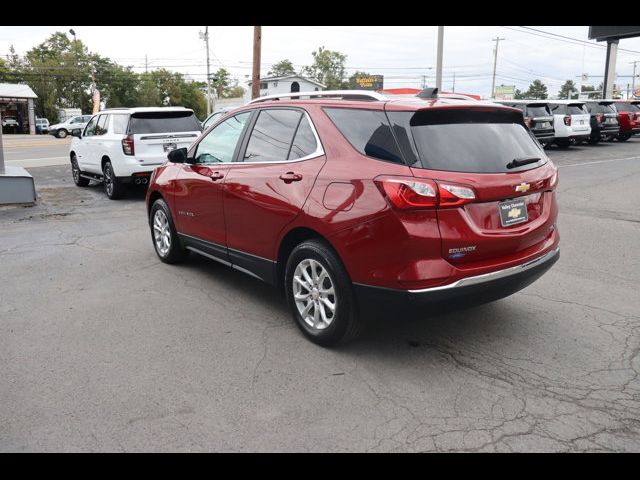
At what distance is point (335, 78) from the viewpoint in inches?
3863

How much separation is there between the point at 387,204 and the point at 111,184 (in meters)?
9.15

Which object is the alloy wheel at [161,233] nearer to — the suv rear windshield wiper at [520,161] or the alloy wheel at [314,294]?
the alloy wheel at [314,294]

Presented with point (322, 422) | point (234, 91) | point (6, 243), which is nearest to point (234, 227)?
point (322, 422)

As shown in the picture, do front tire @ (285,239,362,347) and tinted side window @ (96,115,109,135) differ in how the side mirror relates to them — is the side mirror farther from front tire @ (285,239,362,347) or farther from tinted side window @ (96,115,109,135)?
tinted side window @ (96,115,109,135)

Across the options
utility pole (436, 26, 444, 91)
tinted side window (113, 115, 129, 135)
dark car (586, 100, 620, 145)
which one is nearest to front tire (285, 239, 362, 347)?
tinted side window (113, 115, 129, 135)

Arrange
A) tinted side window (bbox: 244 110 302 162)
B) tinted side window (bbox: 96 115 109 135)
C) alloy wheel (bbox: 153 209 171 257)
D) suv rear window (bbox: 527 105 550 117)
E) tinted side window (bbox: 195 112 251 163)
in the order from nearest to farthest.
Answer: tinted side window (bbox: 244 110 302 162), tinted side window (bbox: 195 112 251 163), alloy wheel (bbox: 153 209 171 257), tinted side window (bbox: 96 115 109 135), suv rear window (bbox: 527 105 550 117)

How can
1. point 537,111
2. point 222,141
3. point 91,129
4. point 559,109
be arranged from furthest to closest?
point 559,109, point 537,111, point 91,129, point 222,141

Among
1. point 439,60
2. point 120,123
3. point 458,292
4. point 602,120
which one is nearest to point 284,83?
Answer: point 439,60

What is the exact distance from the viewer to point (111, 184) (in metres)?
11.4

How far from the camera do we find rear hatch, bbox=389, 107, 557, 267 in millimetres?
3553

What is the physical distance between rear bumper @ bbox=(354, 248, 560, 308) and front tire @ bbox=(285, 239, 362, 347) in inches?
5.9

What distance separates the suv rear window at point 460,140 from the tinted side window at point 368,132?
0.22 feet

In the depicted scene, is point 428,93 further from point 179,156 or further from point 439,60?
point 439,60
